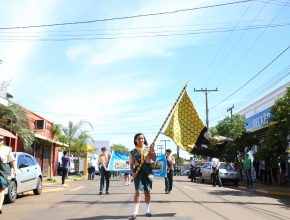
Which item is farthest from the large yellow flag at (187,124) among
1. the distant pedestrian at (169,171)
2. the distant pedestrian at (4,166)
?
the distant pedestrian at (169,171)

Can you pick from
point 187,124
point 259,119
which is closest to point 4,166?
point 187,124

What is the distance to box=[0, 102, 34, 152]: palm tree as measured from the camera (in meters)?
22.3

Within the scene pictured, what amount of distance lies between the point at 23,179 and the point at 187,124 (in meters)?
5.95

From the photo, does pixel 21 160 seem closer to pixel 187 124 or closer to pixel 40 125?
pixel 187 124

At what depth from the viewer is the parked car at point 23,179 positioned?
1257 centimetres

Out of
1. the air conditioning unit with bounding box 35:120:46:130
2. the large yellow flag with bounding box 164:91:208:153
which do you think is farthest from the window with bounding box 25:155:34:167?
the air conditioning unit with bounding box 35:120:46:130

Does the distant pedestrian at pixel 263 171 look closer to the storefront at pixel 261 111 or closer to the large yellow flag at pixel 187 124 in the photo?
the storefront at pixel 261 111

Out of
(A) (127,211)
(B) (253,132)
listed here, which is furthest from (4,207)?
(B) (253,132)

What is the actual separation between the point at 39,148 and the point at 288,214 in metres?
25.3

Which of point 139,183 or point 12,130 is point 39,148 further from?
point 139,183

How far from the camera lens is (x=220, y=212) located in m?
10.3

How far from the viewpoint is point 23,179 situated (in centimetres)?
1380

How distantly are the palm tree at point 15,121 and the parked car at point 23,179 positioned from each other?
24.9 ft

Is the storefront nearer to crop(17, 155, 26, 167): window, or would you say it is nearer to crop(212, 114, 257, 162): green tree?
crop(212, 114, 257, 162): green tree
